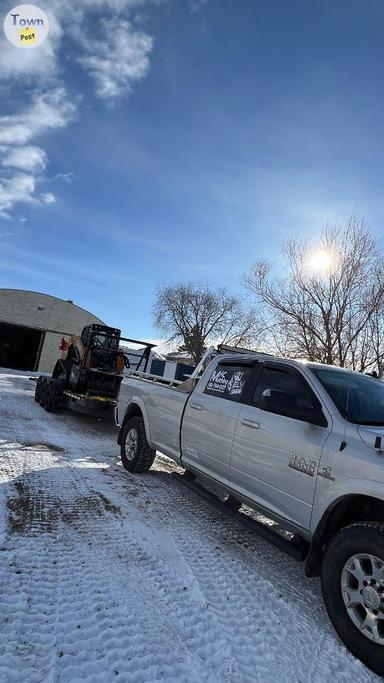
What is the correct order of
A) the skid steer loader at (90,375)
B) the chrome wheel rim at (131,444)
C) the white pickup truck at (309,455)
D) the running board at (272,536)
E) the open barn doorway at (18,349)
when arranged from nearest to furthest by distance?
the white pickup truck at (309,455) → the running board at (272,536) → the chrome wheel rim at (131,444) → the skid steer loader at (90,375) → the open barn doorway at (18,349)

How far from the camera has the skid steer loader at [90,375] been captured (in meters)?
10.8

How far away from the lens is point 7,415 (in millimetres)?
9992

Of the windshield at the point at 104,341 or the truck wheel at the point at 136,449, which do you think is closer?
the truck wheel at the point at 136,449

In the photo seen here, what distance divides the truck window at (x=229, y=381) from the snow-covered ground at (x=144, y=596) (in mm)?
1499

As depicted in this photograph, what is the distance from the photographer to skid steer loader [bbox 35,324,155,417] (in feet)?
35.5

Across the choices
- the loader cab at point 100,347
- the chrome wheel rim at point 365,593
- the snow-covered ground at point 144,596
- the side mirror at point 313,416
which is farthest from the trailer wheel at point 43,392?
the chrome wheel rim at point 365,593

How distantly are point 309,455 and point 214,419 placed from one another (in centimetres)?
149

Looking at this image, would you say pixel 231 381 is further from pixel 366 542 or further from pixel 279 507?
pixel 366 542

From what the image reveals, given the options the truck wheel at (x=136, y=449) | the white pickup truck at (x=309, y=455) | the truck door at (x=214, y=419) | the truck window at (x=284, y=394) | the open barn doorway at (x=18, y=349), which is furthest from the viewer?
the open barn doorway at (x=18, y=349)

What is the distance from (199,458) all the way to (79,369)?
727cm

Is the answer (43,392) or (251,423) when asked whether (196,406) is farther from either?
(43,392)

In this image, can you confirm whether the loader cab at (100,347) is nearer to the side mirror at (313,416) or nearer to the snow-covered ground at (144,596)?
the snow-covered ground at (144,596)

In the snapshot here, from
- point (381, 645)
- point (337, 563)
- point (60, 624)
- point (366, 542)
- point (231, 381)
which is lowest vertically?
point (60, 624)

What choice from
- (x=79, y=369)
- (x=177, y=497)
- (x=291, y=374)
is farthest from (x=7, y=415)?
(x=291, y=374)
